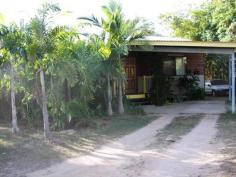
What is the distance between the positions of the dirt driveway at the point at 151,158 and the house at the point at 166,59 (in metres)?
5.19

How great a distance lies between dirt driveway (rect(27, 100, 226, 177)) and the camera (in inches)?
320

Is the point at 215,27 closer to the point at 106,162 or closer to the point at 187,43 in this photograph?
the point at 187,43

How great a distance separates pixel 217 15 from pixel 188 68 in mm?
8702

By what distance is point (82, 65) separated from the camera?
45.5ft

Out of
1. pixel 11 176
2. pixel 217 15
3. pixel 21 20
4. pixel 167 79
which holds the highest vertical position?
pixel 217 15

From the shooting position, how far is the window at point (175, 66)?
24500 mm

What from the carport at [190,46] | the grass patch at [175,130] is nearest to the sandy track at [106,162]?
the grass patch at [175,130]

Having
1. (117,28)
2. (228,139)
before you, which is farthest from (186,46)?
(228,139)

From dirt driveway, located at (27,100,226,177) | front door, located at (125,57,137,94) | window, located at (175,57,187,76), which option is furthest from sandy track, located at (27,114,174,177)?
window, located at (175,57,187,76)

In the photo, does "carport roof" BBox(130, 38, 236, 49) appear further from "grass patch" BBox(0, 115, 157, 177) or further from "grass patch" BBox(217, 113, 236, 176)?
"grass patch" BBox(0, 115, 157, 177)

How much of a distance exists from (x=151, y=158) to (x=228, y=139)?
2.95 m

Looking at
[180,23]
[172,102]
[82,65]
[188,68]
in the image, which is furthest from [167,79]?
[180,23]

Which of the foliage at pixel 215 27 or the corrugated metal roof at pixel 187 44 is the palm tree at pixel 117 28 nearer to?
the corrugated metal roof at pixel 187 44

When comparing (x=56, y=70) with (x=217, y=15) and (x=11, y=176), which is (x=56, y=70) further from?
(x=217, y=15)
